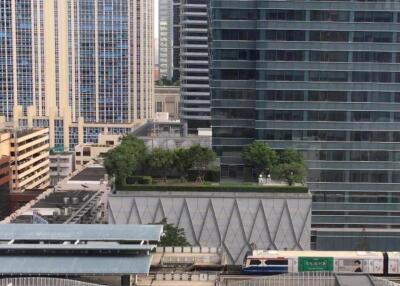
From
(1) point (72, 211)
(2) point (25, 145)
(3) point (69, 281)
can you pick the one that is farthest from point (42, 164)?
(3) point (69, 281)

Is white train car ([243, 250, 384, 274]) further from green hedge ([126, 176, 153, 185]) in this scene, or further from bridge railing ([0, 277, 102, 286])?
green hedge ([126, 176, 153, 185])

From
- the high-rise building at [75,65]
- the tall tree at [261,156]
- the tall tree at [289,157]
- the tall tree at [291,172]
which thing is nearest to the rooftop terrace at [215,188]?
the tall tree at [291,172]

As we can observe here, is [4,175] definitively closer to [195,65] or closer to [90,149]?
[90,149]

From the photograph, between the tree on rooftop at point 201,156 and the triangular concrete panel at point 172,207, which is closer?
the triangular concrete panel at point 172,207

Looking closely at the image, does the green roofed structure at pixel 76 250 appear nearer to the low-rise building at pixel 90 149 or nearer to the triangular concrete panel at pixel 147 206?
the triangular concrete panel at pixel 147 206

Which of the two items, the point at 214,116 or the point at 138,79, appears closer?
the point at 214,116

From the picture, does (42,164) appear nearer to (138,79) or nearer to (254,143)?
(138,79)
